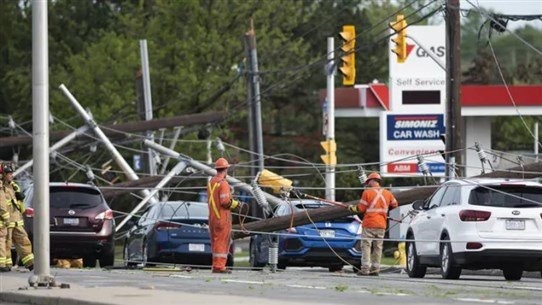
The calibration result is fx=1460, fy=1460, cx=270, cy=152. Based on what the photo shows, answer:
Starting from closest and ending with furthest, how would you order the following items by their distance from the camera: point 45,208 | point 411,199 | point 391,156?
point 45,208
point 411,199
point 391,156

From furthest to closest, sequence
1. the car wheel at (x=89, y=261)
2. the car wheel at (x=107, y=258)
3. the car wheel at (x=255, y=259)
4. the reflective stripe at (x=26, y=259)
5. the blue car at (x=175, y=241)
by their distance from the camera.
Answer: the car wheel at (x=89, y=261) → the car wheel at (x=107, y=258) → the car wheel at (x=255, y=259) → the blue car at (x=175, y=241) → the reflective stripe at (x=26, y=259)

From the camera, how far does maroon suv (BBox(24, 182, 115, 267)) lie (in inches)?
1163

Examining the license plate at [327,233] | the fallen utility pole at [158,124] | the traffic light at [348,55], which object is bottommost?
the license plate at [327,233]

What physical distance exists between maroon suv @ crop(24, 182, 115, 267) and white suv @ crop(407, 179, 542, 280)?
844 cm

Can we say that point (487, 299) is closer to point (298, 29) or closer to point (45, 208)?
point (45, 208)

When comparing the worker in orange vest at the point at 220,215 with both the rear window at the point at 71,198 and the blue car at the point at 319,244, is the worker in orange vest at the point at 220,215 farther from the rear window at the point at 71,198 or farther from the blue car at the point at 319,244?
the rear window at the point at 71,198

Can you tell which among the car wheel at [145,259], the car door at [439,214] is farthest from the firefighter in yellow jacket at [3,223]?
the car door at [439,214]

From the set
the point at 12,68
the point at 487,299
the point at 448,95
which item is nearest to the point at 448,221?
the point at 487,299

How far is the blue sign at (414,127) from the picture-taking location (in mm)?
43094

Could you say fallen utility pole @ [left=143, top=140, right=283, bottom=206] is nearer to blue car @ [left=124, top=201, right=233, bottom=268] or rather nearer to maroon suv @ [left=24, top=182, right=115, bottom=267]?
blue car @ [left=124, top=201, right=233, bottom=268]

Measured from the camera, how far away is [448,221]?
23812 millimetres

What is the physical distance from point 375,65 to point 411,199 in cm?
4979

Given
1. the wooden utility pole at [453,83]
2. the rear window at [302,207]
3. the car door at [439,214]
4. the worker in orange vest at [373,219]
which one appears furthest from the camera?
the wooden utility pole at [453,83]

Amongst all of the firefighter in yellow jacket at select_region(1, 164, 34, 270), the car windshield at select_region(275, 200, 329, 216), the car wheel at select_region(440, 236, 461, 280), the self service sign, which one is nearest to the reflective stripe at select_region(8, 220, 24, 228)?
the firefighter in yellow jacket at select_region(1, 164, 34, 270)
